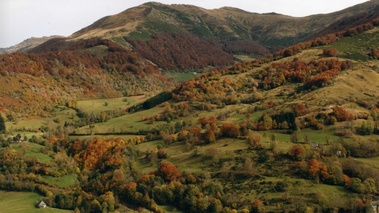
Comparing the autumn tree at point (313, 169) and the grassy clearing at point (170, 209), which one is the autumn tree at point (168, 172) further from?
the autumn tree at point (313, 169)

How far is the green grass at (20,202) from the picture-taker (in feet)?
419

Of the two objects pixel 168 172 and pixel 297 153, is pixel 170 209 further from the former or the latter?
pixel 297 153

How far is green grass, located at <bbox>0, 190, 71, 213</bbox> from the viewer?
128 metres

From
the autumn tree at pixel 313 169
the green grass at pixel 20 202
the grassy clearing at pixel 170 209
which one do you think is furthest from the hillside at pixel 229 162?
the green grass at pixel 20 202

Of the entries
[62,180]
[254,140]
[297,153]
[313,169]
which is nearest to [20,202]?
[62,180]

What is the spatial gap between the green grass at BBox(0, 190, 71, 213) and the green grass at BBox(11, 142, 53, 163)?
2534cm

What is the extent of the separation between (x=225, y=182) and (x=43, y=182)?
65037 millimetres

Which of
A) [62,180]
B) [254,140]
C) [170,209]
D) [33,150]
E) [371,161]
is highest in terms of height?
[254,140]

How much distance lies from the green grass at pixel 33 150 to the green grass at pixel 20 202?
83.1ft

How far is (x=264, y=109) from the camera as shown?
189500mm

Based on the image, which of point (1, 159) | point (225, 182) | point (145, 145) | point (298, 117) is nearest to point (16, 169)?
point (1, 159)

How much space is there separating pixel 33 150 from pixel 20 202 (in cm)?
4834

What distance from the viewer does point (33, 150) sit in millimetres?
183125

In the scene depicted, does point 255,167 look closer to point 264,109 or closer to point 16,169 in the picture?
point 264,109
